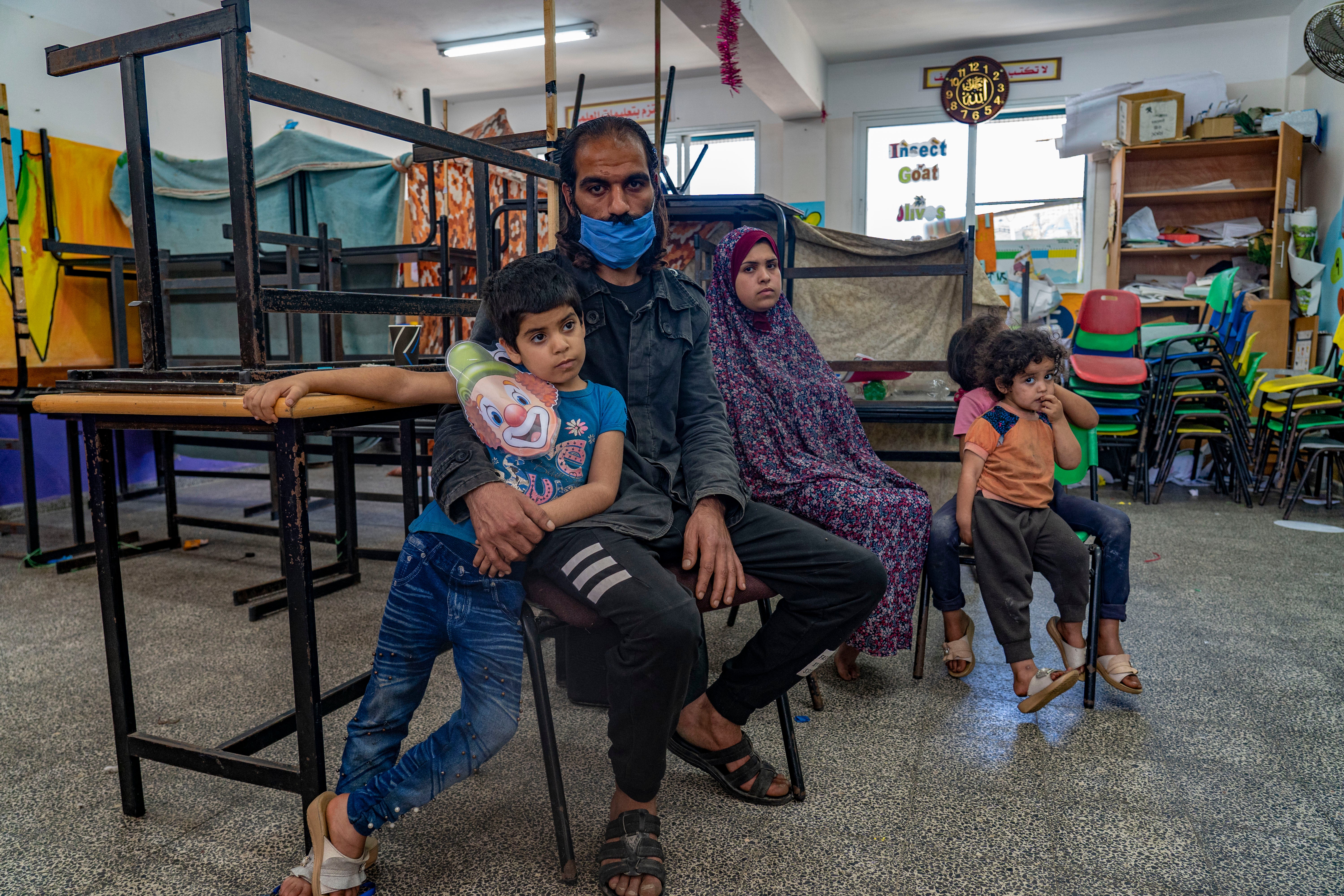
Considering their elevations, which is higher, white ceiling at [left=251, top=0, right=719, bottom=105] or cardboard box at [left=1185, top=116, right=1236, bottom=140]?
white ceiling at [left=251, top=0, right=719, bottom=105]

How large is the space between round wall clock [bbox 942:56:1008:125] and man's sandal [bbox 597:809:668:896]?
548cm

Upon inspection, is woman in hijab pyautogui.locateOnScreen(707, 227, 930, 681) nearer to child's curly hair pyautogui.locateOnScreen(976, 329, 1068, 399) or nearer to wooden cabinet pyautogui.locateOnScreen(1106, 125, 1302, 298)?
child's curly hair pyautogui.locateOnScreen(976, 329, 1068, 399)

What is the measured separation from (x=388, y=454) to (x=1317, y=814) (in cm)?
271

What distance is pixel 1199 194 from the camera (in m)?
5.65

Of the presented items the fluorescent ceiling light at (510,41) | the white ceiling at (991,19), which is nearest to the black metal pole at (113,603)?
the white ceiling at (991,19)

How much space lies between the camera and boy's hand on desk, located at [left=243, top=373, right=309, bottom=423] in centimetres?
113

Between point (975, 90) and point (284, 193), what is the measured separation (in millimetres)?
4418

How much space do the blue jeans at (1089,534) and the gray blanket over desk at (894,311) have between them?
3.50ft

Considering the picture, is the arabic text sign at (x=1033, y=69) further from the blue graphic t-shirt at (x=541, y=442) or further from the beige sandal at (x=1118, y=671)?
the blue graphic t-shirt at (x=541, y=442)

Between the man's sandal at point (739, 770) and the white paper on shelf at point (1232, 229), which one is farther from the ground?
the white paper on shelf at point (1232, 229)

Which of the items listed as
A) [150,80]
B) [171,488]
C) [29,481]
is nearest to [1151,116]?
[171,488]

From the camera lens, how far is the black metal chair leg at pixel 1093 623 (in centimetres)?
185

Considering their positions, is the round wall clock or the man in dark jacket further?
the round wall clock

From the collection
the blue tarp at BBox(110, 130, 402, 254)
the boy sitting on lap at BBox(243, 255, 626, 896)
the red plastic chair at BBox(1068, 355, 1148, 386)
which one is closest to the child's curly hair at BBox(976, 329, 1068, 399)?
the boy sitting on lap at BBox(243, 255, 626, 896)
